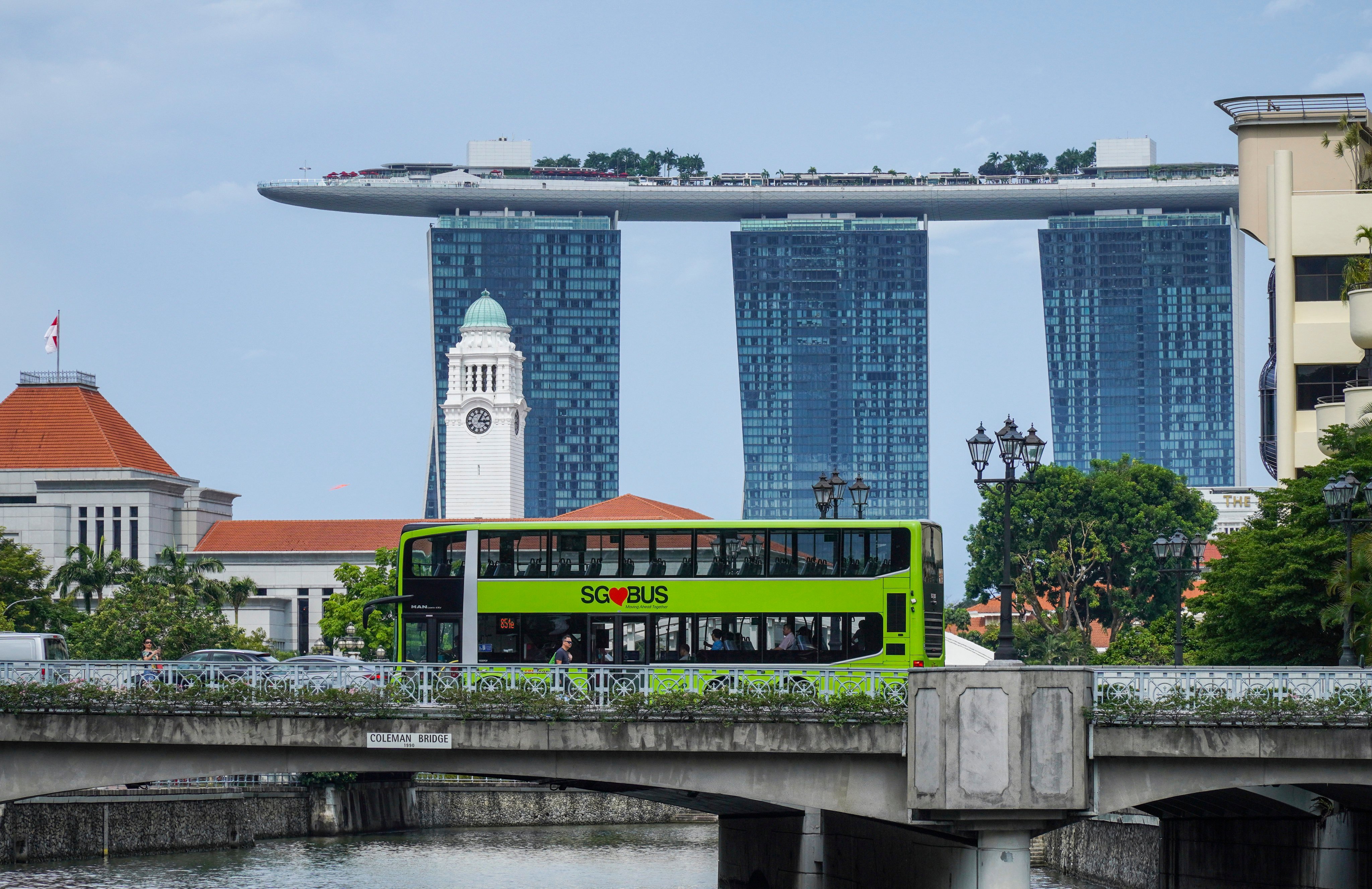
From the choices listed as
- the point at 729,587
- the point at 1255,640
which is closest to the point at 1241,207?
the point at 1255,640

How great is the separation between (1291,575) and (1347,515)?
12.0 m

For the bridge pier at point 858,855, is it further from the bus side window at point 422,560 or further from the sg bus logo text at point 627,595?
the bus side window at point 422,560

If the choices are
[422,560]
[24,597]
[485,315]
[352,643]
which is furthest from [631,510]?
[422,560]

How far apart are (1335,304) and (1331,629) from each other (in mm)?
14323

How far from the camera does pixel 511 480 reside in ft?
559

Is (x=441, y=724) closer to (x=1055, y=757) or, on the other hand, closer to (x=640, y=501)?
(x=1055, y=757)

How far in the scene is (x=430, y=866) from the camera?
6178 cm

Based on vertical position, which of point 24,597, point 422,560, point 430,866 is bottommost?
point 430,866

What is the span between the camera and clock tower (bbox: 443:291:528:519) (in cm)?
16862

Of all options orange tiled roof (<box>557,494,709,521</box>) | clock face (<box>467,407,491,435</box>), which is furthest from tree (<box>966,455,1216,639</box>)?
clock face (<box>467,407,491,435</box>)

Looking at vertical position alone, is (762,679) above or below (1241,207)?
below

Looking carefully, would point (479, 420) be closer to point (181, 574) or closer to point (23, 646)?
point (181, 574)

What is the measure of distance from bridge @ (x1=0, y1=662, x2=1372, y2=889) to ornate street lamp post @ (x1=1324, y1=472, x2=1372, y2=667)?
3.68 metres

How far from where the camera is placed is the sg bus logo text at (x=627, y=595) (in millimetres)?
38875
